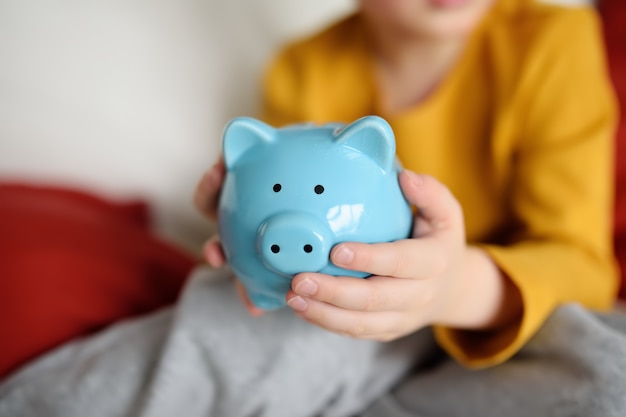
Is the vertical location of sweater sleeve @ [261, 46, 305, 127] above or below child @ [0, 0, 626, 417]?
above

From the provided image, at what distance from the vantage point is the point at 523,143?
2.21 feet

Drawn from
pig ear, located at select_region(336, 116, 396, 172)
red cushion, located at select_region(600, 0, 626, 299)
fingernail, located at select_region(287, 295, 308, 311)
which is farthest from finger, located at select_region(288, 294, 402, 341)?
red cushion, located at select_region(600, 0, 626, 299)

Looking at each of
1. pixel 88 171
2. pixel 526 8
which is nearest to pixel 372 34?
pixel 526 8

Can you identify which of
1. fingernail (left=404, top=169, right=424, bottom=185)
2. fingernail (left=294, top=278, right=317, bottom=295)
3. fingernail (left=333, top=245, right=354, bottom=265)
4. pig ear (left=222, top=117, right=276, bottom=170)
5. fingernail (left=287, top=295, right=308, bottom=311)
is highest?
pig ear (left=222, top=117, right=276, bottom=170)

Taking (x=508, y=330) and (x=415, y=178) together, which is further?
(x=508, y=330)

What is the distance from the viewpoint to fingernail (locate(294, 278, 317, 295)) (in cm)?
37

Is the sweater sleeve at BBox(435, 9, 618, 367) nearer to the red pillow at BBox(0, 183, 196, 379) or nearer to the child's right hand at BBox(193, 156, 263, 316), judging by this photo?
the child's right hand at BBox(193, 156, 263, 316)

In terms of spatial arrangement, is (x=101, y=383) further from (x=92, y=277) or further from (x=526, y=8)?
(x=526, y=8)

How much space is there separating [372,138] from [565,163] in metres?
0.33

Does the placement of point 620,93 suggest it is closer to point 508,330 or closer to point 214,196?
point 508,330

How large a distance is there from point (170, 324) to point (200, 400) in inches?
3.3

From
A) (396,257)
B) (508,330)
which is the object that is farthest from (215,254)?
(508,330)

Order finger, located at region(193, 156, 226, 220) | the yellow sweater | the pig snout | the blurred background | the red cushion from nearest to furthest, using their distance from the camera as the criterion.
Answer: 1. the pig snout
2. finger, located at region(193, 156, 226, 220)
3. the yellow sweater
4. the red cushion
5. the blurred background

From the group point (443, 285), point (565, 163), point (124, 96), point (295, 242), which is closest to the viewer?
point (295, 242)
